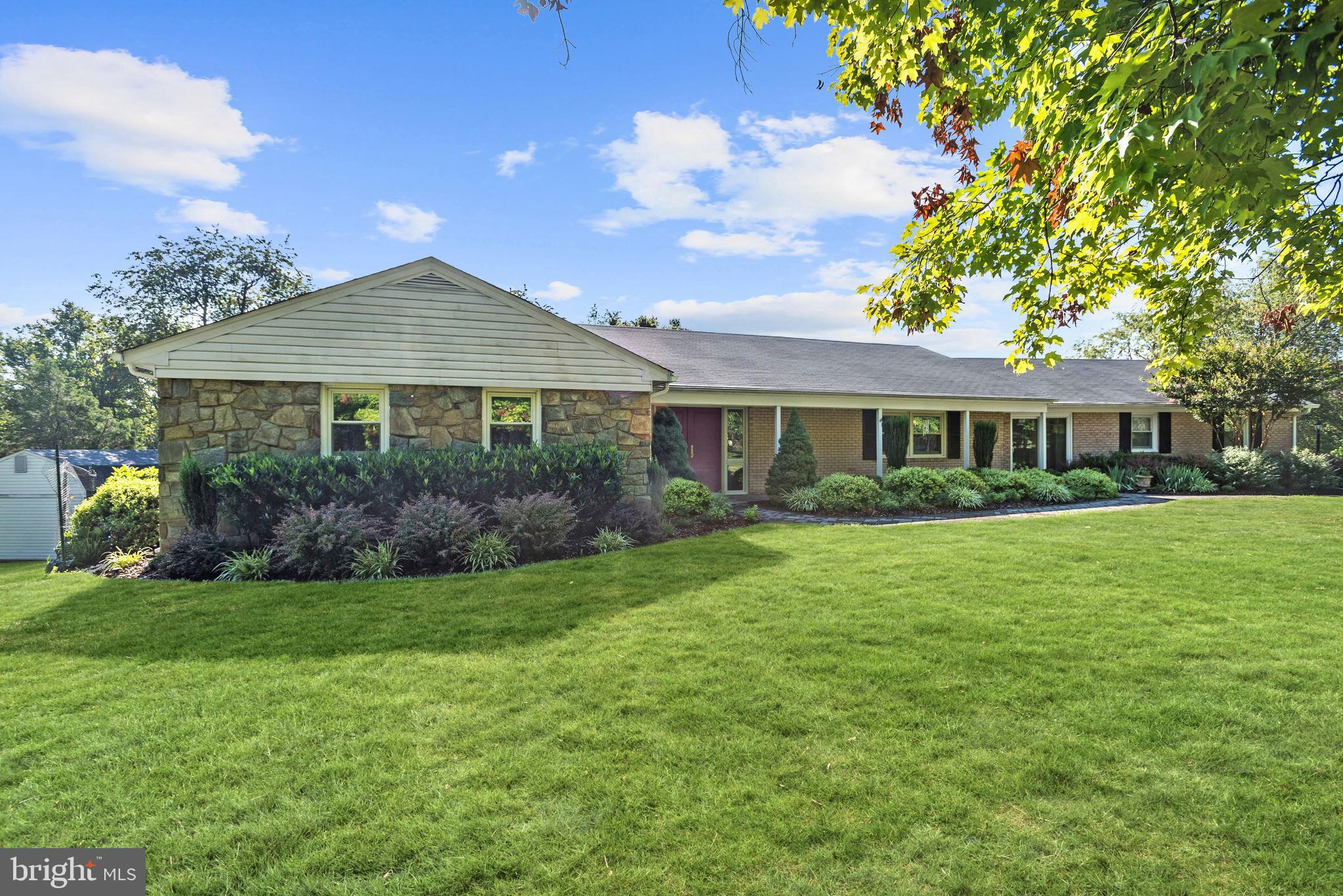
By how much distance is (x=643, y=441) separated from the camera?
11.2 metres

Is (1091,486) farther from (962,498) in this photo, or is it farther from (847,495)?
(847,495)

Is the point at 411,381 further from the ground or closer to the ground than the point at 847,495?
further from the ground

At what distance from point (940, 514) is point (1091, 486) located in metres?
5.65

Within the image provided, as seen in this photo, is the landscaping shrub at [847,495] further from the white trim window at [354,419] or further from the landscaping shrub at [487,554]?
the white trim window at [354,419]

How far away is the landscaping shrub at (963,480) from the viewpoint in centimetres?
1412

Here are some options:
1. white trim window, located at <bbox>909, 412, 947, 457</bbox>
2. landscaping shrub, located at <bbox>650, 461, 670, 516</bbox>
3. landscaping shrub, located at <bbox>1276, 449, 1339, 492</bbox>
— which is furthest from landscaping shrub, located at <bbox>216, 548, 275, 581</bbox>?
landscaping shrub, located at <bbox>1276, 449, 1339, 492</bbox>

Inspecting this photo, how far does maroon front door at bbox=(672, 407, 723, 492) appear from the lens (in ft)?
51.6

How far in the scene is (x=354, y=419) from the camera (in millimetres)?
9844

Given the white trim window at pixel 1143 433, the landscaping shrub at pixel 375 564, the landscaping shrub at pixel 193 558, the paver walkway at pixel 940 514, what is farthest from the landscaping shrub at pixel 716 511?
the white trim window at pixel 1143 433

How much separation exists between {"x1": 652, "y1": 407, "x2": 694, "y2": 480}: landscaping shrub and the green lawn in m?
7.04

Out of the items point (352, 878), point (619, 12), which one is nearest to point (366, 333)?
point (619, 12)

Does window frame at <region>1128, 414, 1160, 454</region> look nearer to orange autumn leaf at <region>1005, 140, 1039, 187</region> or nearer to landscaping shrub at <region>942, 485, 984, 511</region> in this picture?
landscaping shrub at <region>942, 485, 984, 511</region>

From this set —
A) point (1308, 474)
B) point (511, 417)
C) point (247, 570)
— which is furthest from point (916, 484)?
point (1308, 474)

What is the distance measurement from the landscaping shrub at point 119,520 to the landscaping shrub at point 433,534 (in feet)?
17.6
